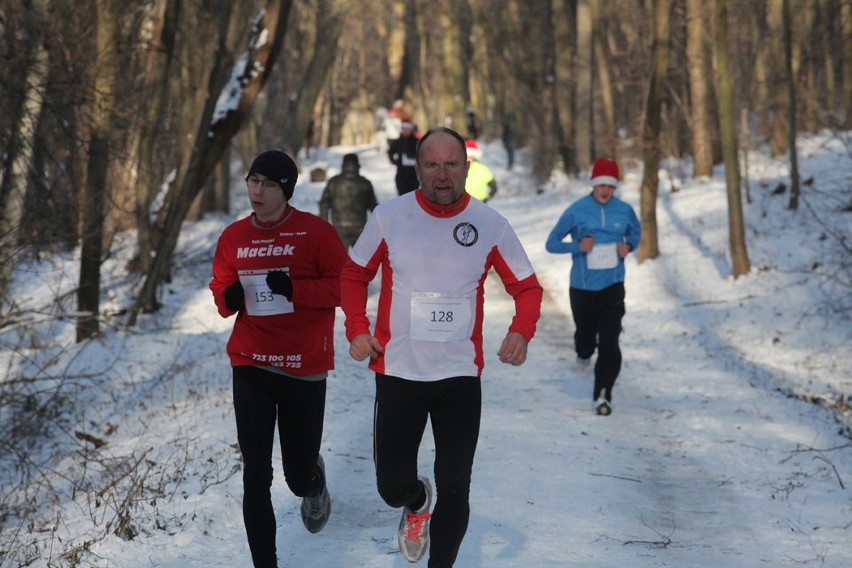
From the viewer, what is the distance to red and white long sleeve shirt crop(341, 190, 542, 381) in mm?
4820

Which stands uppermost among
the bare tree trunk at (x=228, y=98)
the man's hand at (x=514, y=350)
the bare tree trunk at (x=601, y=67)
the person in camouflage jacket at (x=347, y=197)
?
the bare tree trunk at (x=601, y=67)

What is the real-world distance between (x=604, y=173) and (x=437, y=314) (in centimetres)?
531

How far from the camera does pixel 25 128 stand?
39.9 feet

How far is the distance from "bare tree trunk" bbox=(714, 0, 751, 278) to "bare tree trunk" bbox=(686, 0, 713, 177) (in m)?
6.22

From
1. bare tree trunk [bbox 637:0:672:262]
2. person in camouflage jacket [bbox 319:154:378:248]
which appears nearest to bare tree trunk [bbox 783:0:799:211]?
bare tree trunk [bbox 637:0:672:262]

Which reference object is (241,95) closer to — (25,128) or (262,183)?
(25,128)

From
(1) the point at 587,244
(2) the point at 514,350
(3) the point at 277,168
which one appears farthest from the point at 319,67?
(2) the point at 514,350

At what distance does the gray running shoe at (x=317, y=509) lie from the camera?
5914 millimetres

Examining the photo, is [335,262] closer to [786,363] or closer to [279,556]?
[279,556]

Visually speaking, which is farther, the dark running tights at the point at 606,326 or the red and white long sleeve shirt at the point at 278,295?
the dark running tights at the point at 606,326

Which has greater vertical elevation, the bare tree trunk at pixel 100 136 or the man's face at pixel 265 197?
the bare tree trunk at pixel 100 136

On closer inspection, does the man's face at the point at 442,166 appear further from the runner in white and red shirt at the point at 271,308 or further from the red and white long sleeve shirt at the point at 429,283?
the runner in white and red shirt at the point at 271,308

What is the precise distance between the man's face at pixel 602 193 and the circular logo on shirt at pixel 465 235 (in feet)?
17.0

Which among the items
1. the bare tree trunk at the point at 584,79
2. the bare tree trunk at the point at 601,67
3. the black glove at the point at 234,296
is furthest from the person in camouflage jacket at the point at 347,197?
the bare tree trunk at the point at 601,67
